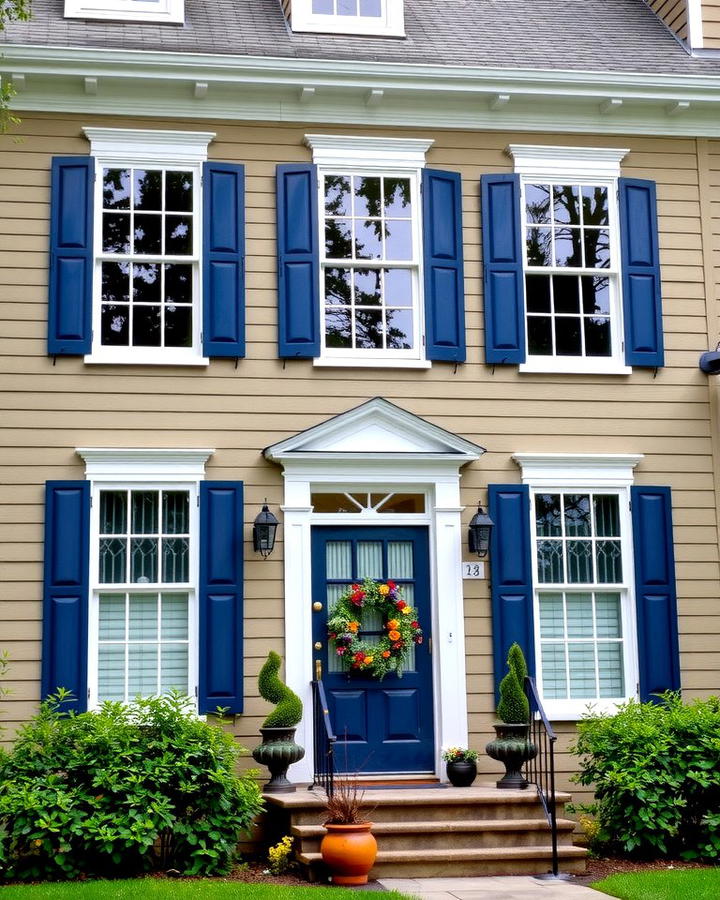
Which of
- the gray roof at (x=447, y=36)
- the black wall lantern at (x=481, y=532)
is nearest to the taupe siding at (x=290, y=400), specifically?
the black wall lantern at (x=481, y=532)

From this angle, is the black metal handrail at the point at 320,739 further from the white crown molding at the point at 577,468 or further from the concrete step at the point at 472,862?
the white crown molding at the point at 577,468

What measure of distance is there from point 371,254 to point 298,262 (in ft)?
2.23

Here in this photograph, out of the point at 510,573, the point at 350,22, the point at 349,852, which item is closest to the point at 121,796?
the point at 349,852

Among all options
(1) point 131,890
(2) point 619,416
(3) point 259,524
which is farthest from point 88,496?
(2) point 619,416

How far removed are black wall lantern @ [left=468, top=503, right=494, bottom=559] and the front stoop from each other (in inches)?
77.2

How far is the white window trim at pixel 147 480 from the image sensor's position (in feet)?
32.6

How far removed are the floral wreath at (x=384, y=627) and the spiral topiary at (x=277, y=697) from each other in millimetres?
712

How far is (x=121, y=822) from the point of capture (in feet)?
27.1

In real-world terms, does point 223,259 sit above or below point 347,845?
above

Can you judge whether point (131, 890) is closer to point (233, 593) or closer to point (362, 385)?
point (233, 593)

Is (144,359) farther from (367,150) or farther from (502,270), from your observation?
(502,270)

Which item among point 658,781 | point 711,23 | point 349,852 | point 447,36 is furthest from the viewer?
point 711,23

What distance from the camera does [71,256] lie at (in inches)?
403

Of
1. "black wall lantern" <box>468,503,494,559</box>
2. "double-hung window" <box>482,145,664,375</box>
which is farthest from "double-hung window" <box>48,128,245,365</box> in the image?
"black wall lantern" <box>468,503,494,559</box>
